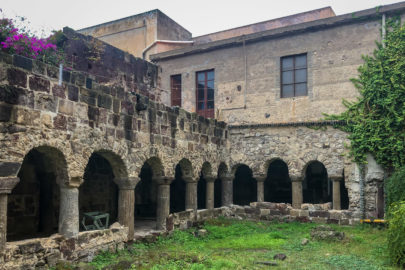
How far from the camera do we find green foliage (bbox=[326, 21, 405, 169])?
10258mm

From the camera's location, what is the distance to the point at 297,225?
10.9 meters

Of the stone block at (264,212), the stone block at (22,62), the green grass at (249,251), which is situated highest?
the stone block at (22,62)

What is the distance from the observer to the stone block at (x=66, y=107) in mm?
6383

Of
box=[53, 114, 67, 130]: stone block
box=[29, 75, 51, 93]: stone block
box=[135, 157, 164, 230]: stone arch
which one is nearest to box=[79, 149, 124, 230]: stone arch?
box=[135, 157, 164, 230]: stone arch

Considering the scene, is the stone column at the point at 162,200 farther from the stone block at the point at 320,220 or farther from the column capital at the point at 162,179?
the stone block at the point at 320,220

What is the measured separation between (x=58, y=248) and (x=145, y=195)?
701 cm

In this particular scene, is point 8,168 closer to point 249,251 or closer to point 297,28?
point 249,251

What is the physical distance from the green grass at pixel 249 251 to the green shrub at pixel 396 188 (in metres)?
0.87

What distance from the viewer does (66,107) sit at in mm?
6488

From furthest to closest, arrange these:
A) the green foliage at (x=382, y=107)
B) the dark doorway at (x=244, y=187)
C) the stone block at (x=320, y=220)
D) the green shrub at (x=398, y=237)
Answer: the dark doorway at (x=244, y=187) < the stone block at (x=320, y=220) < the green foliage at (x=382, y=107) < the green shrub at (x=398, y=237)

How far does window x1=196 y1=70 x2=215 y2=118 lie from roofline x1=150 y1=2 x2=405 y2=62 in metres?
0.83

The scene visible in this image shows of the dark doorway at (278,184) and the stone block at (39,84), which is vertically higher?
the stone block at (39,84)

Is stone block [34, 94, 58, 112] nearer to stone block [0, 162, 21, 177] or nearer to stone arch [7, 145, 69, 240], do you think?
stone block [0, 162, 21, 177]

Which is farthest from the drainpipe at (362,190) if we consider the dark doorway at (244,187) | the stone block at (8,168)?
the stone block at (8,168)
